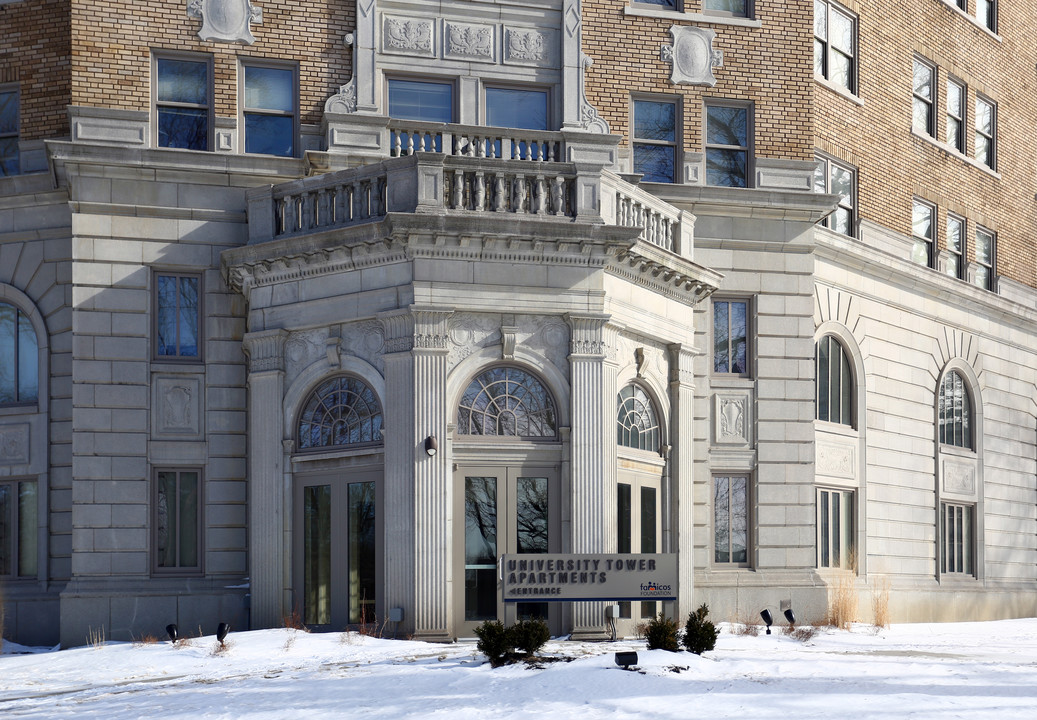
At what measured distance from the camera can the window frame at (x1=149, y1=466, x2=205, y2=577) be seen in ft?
74.8

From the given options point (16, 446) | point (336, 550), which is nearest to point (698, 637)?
point (336, 550)

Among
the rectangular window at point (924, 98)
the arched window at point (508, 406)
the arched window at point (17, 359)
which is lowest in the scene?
the arched window at point (508, 406)

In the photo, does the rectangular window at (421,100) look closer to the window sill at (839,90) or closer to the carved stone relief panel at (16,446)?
the window sill at (839,90)

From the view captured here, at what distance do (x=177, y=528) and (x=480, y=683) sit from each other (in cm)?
963

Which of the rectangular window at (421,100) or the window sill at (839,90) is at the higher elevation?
the window sill at (839,90)

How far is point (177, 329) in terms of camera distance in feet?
77.1

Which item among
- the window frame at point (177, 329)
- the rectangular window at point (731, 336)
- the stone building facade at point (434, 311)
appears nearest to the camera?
the stone building facade at point (434, 311)

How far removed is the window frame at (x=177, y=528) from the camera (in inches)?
898

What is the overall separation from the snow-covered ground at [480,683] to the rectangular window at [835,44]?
43.2 feet

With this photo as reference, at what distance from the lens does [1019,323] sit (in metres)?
34.9

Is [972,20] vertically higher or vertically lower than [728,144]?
higher

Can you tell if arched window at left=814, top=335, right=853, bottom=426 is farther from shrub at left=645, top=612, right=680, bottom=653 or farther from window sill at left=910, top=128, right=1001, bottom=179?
shrub at left=645, top=612, right=680, bottom=653

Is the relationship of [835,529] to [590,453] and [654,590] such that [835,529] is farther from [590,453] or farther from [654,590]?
[654,590]

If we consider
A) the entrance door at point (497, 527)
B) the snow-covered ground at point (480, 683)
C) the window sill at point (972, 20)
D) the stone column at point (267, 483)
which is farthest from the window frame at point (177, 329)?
the window sill at point (972, 20)
